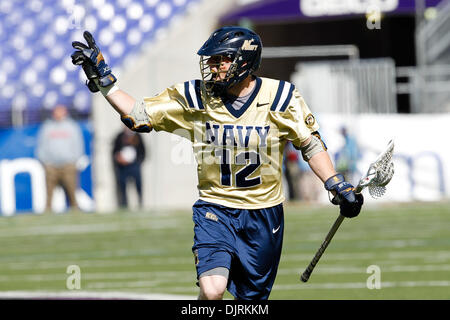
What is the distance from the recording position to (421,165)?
61.3ft

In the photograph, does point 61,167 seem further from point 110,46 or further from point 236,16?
point 236,16

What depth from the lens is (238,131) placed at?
5.70 meters

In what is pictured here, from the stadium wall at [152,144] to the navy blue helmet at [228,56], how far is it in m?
12.7

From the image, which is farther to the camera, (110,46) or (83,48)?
(110,46)

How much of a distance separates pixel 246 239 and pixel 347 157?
498 inches

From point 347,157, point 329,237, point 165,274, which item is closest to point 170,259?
point 165,274

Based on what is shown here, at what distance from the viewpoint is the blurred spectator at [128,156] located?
18239mm

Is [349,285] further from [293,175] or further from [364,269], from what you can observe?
[293,175]

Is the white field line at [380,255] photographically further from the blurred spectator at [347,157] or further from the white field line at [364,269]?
the blurred spectator at [347,157]

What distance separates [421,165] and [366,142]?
3.54 ft

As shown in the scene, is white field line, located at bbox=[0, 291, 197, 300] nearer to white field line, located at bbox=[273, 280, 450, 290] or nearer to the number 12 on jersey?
white field line, located at bbox=[273, 280, 450, 290]

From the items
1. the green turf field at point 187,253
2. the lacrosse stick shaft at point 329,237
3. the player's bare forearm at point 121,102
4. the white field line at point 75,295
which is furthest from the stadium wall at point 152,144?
the player's bare forearm at point 121,102
